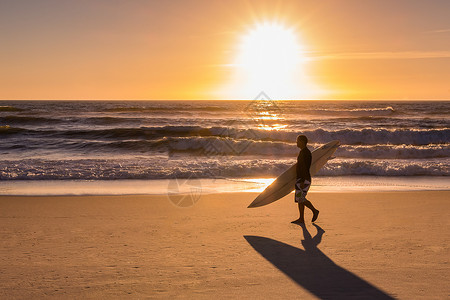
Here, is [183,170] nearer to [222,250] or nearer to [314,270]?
[222,250]

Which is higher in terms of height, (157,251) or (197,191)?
(197,191)

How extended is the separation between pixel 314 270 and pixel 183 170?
8290mm

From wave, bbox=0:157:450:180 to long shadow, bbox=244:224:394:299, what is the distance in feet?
22.1

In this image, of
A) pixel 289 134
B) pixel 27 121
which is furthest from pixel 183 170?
pixel 27 121

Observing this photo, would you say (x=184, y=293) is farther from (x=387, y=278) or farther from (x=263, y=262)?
(x=387, y=278)

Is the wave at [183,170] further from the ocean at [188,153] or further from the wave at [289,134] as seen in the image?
the wave at [289,134]

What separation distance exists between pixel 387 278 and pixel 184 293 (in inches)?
81.7

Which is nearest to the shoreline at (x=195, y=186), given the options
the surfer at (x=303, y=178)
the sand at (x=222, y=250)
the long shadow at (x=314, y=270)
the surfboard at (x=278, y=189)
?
the sand at (x=222, y=250)

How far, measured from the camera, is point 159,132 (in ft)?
96.2

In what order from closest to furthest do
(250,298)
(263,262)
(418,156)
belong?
(250,298), (263,262), (418,156)

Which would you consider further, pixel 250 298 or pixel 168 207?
pixel 168 207

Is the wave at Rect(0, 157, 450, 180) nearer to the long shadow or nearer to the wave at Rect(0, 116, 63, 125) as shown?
the long shadow

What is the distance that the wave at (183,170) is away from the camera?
1175 cm

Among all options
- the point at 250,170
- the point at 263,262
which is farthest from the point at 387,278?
the point at 250,170
